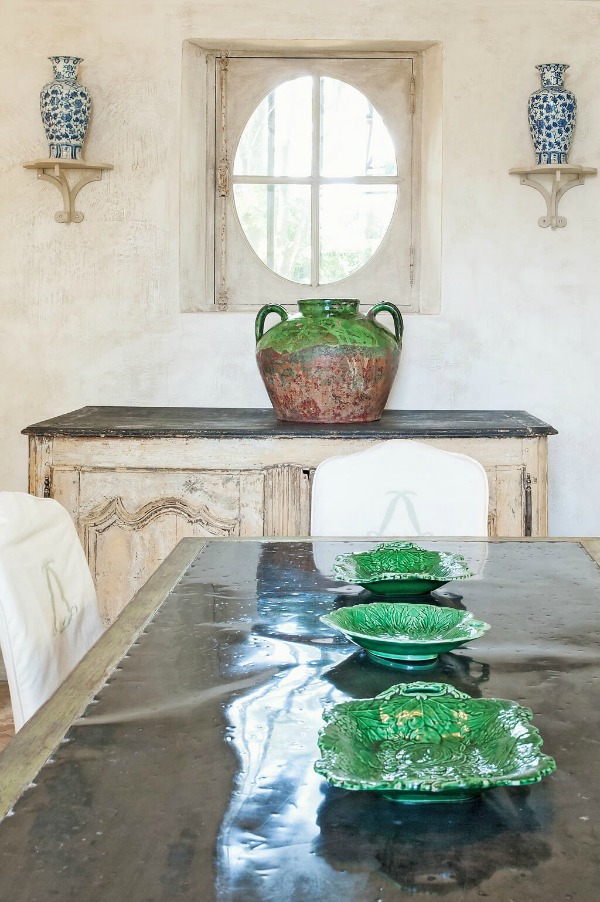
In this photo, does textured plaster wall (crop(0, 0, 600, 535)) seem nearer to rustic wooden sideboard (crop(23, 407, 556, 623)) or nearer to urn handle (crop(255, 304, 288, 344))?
urn handle (crop(255, 304, 288, 344))

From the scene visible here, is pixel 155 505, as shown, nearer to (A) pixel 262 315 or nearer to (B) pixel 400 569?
(A) pixel 262 315

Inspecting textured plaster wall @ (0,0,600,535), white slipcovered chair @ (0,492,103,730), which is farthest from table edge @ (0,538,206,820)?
textured plaster wall @ (0,0,600,535)

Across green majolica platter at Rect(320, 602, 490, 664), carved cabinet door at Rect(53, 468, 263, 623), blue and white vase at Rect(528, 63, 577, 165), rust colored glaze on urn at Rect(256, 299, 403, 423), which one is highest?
blue and white vase at Rect(528, 63, 577, 165)

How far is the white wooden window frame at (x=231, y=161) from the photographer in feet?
10.8

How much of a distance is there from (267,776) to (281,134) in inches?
Result: 114

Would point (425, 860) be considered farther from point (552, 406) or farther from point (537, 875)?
point (552, 406)

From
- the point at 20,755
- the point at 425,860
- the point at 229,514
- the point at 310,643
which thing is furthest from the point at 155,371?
the point at 425,860

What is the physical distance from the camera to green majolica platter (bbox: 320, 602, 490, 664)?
114cm

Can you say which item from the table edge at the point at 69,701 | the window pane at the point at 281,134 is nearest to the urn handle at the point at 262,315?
the window pane at the point at 281,134

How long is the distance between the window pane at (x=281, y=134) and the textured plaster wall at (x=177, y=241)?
248 millimetres

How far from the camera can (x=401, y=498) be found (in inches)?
86.3

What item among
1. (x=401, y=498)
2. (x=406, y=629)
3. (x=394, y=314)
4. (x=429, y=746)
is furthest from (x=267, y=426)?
(x=429, y=746)

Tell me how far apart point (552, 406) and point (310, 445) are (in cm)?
99

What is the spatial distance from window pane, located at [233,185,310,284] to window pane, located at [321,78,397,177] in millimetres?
141
